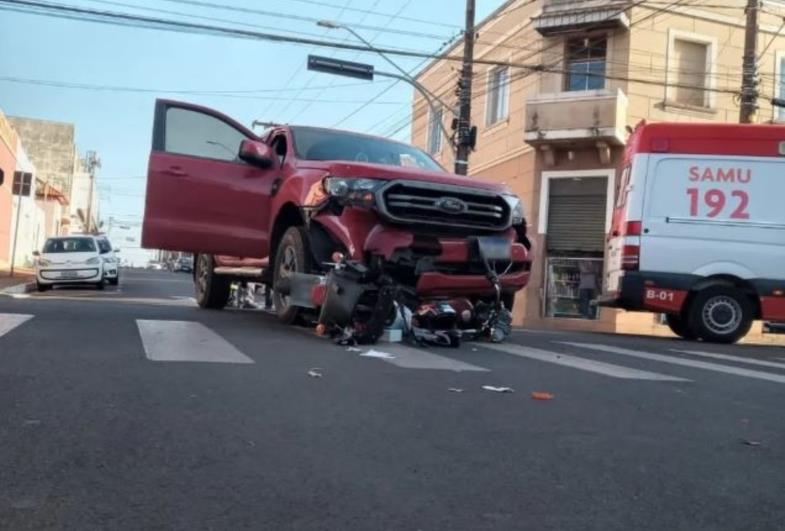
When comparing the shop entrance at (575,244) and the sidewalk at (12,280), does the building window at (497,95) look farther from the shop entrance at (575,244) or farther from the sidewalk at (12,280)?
the sidewalk at (12,280)

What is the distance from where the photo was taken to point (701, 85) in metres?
21.3

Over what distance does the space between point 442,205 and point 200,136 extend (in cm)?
313

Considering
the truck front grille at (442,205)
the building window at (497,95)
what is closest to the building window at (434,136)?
the building window at (497,95)

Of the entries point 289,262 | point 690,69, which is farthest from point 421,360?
point 690,69

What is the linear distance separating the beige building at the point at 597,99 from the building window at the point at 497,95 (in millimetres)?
1562

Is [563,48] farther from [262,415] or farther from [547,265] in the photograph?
[262,415]

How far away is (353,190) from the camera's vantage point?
7.55 m

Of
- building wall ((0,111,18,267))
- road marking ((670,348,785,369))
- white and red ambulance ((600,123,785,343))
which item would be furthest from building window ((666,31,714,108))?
building wall ((0,111,18,267))

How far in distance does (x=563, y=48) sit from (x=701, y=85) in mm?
3614

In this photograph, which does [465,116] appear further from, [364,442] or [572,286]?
[364,442]

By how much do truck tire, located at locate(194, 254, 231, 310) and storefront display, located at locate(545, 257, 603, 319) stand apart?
37.5 ft

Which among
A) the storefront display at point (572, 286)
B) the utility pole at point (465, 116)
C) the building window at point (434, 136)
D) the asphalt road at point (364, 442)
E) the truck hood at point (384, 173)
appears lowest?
the asphalt road at point (364, 442)

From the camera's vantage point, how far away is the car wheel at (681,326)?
39.8 feet

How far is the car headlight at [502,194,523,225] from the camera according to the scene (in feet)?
26.9
